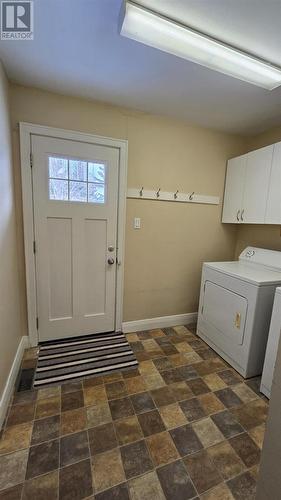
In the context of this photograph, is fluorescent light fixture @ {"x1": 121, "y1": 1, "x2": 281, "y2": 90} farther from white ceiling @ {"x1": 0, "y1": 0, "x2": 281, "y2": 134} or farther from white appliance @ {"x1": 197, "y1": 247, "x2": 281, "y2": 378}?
white appliance @ {"x1": 197, "y1": 247, "x2": 281, "y2": 378}

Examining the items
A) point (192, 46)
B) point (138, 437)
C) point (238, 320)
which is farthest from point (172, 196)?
point (138, 437)

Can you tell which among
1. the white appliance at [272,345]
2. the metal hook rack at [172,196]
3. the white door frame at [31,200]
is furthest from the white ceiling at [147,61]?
the white appliance at [272,345]

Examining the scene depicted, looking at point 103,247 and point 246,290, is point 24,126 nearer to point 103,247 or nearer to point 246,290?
point 103,247

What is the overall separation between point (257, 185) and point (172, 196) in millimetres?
893

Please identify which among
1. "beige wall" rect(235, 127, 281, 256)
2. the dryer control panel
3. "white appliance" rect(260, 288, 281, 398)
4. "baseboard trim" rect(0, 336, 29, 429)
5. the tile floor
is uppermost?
"beige wall" rect(235, 127, 281, 256)

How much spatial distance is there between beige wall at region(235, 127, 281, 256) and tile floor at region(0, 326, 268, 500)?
147 cm

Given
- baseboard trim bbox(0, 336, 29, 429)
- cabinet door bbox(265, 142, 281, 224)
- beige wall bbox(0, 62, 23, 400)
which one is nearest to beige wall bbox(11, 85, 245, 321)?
beige wall bbox(0, 62, 23, 400)

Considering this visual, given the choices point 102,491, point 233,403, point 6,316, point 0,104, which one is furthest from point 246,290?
point 0,104

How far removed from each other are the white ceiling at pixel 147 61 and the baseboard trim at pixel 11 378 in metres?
2.32

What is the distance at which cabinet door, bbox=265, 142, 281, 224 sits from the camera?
Result: 206 centimetres

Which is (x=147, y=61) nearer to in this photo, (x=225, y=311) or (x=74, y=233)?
(x=74, y=233)

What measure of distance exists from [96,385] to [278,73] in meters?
2.71

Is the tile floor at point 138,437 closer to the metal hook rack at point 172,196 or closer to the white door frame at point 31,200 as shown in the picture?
the white door frame at point 31,200

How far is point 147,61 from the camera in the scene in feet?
4.86
